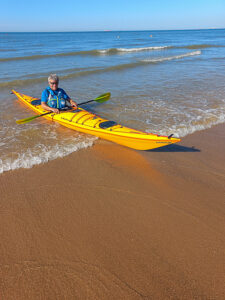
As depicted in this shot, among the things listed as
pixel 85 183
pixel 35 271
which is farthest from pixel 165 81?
pixel 35 271

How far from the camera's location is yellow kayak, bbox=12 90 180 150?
3996 mm

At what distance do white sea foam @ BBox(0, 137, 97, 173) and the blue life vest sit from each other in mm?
1356

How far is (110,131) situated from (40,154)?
5.19 feet

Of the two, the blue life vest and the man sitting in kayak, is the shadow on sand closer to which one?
the man sitting in kayak

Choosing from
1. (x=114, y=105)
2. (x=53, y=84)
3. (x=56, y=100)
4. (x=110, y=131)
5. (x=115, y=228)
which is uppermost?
(x=53, y=84)

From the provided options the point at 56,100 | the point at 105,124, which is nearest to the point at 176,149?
the point at 105,124

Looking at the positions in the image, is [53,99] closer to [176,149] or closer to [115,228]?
[176,149]

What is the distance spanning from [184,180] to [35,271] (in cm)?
266

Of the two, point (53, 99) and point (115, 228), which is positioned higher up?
point (53, 99)

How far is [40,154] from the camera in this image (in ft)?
14.5

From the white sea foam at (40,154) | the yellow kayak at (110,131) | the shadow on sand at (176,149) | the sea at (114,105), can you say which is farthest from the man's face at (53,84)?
the shadow on sand at (176,149)

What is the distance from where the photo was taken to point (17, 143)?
193 inches

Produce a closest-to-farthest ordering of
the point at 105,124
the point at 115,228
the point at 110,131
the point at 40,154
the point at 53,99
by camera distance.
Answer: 1. the point at 115,228
2. the point at 40,154
3. the point at 110,131
4. the point at 105,124
5. the point at 53,99

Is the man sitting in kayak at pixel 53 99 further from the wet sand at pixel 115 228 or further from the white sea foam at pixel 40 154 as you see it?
the wet sand at pixel 115 228
